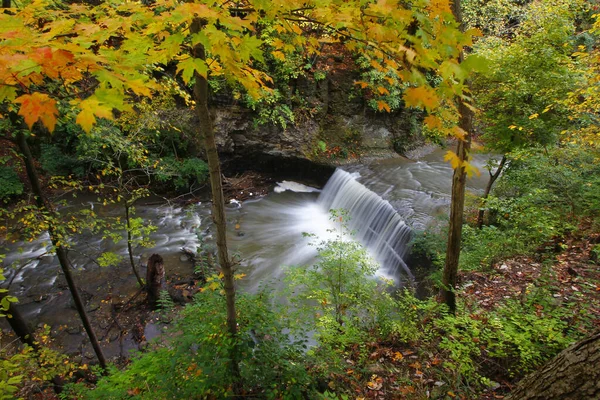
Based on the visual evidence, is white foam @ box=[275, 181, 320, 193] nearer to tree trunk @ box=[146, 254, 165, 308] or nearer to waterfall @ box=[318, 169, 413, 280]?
waterfall @ box=[318, 169, 413, 280]

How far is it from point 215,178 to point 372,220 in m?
8.01

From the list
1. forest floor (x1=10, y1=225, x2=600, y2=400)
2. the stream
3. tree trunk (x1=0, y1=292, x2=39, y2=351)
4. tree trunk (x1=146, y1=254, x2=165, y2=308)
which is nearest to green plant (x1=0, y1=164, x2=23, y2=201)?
the stream

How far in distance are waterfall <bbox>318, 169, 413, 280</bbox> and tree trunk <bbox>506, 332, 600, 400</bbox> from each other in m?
5.95

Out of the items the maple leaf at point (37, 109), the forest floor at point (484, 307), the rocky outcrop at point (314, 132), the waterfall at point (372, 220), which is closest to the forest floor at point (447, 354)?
the forest floor at point (484, 307)

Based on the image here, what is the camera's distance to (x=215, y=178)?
91.1 inches

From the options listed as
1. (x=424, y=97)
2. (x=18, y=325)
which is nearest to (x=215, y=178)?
(x=424, y=97)

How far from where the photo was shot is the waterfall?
8.20 meters

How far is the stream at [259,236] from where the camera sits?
22.2ft

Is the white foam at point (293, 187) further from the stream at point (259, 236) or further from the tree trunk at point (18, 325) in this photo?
the tree trunk at point (18, 325)

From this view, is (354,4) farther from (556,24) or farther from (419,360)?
Answer: (556,24)

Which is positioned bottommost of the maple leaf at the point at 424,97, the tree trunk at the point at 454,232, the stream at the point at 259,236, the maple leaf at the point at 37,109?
the stream at the point at 259,236

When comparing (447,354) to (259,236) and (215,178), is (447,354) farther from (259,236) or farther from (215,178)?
(259,236)

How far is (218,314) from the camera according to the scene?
129 inches

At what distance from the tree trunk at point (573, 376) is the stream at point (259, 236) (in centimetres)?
447
